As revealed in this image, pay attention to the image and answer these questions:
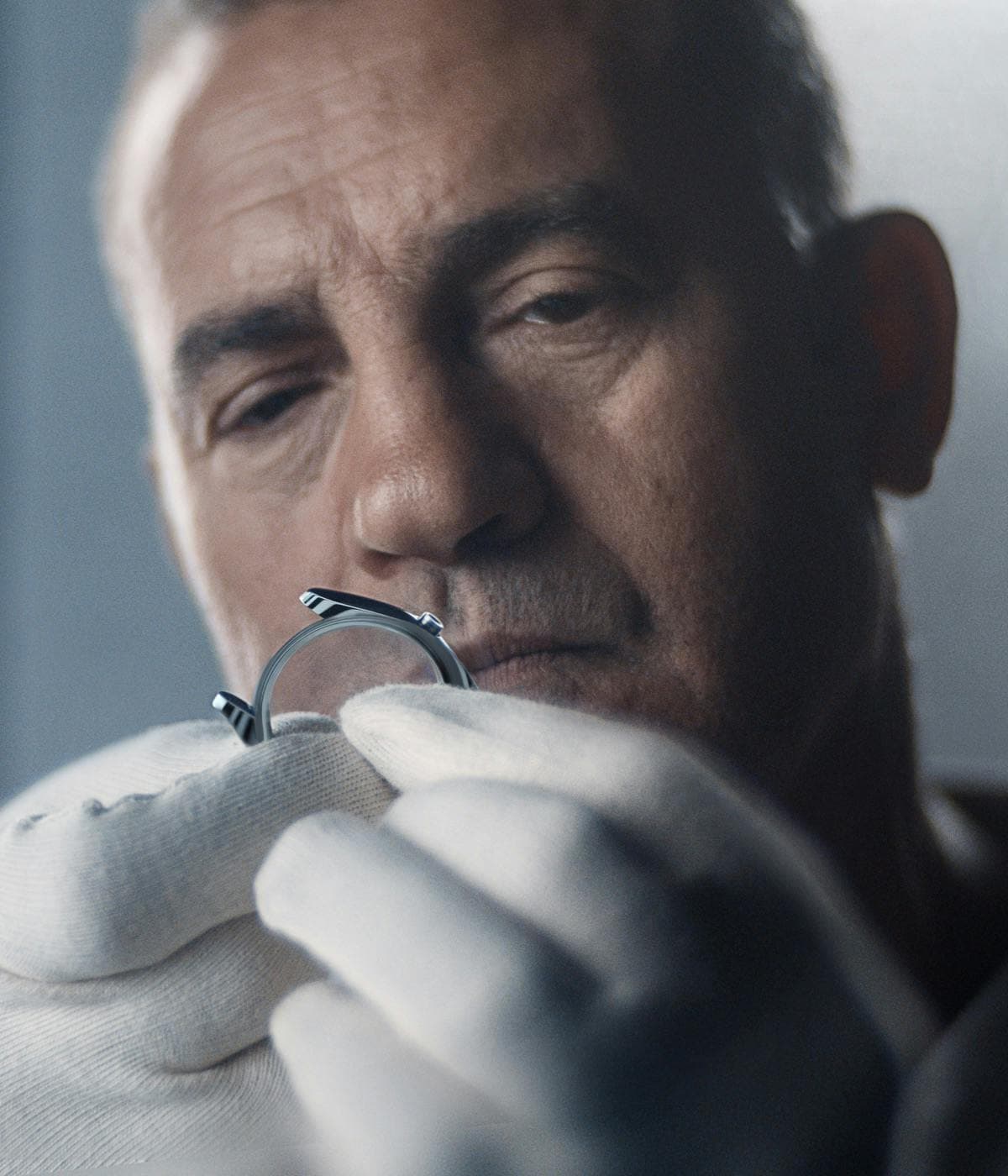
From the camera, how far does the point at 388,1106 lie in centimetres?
31

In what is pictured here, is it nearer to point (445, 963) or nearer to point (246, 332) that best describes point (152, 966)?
point (445, 963)

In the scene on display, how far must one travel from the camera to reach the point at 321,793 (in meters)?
0.38

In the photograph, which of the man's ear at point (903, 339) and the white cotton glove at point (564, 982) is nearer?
the white cotton glove at point (564, 982)

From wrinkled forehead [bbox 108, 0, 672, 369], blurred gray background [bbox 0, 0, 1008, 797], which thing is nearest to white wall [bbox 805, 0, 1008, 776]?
blurred gray background [bbox 0, 0, 1008, 797]

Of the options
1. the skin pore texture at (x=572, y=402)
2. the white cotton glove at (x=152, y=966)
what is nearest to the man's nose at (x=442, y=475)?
the skin pore texture at (x=572, y=402)

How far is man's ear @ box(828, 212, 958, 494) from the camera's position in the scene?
45cm

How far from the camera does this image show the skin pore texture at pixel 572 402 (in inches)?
17.3

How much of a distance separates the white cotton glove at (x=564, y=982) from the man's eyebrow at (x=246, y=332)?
199 mm

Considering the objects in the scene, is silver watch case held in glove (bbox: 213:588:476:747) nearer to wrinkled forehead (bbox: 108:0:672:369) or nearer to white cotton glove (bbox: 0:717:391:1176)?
white cotton glove (bbox: 0:717:391:1176)

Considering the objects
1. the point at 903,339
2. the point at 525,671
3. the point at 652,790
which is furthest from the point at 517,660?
the point at 903,339

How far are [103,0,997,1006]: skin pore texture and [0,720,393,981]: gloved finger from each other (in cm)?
10

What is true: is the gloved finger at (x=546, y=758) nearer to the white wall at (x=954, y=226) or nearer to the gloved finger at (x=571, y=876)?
the gloved finger at (x=571, y=876)

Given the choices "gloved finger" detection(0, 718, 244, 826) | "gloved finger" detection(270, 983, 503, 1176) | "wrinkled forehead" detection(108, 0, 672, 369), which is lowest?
"gloved finger" detection(270, 983, 503, 1176)

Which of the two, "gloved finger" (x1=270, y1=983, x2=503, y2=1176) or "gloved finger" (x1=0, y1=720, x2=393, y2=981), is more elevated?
"gloved finger" (x1=0, y1=720, x2=393, y2=981)
